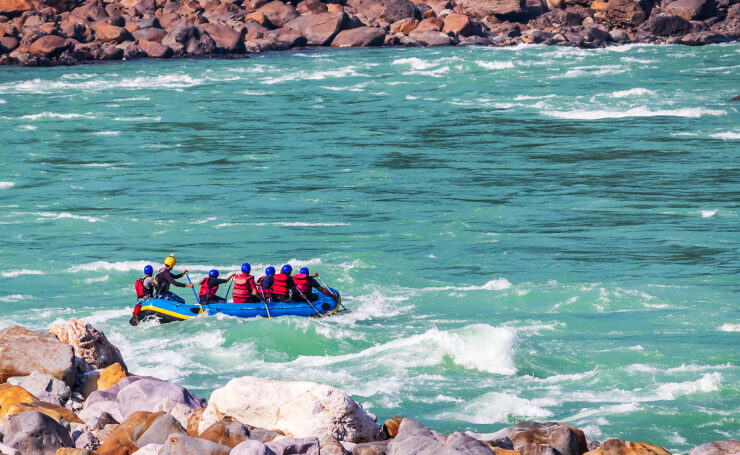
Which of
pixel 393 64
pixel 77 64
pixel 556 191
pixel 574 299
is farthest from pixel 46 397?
pixel 77 64

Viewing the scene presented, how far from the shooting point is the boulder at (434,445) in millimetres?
11039

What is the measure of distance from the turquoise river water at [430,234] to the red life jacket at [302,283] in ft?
2.80

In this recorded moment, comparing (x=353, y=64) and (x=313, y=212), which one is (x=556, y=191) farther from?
(x=353, y=64)

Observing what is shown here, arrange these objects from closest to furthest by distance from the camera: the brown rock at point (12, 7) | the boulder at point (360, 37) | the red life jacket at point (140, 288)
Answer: the red life jacket at point (140, 288) → the brown rock at point (12, 7) → the boulder at point (360, 37)

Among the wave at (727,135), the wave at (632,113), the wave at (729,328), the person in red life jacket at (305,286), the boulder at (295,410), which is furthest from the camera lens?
the wave at (632,113)

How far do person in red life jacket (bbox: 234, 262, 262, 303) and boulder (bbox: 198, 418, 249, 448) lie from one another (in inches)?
376

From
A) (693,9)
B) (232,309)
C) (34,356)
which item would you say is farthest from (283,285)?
(693,9)

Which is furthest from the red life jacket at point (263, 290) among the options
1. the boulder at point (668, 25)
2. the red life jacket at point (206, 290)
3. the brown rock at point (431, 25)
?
the boulder at point (668, 25)

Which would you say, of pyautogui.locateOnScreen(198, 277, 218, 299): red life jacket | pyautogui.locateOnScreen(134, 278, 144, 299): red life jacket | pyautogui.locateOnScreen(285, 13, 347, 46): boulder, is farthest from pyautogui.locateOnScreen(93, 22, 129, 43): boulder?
pyautogui.locateOnScreen(198, 277, 218, 299): red life jacket

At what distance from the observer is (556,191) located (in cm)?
3188

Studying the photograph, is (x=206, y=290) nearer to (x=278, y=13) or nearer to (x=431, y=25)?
(x=431, y=25)

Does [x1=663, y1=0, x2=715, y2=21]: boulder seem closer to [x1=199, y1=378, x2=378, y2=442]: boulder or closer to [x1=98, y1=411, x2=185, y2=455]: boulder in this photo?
[x1=199, y1=378, x2=378, y2=442]: boulder

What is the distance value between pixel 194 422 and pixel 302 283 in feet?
29.8

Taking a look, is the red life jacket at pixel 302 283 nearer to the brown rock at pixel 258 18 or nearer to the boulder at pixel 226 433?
the boulder at pixel 226 433
